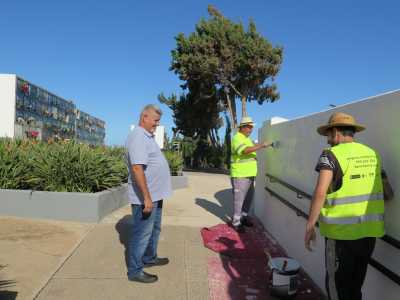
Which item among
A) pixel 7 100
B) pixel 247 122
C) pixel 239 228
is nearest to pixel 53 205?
pixel 239 228

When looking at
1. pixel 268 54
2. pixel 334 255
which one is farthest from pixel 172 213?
pixel 268 54

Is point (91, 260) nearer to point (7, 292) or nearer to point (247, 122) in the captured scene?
point (7, 292)

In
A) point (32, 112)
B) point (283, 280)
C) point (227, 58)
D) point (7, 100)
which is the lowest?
point (283, 280)

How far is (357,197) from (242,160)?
3808 millimetres

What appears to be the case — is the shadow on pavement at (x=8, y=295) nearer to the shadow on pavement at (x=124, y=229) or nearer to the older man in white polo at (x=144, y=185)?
the older man in white polo at (x=144, y=185)

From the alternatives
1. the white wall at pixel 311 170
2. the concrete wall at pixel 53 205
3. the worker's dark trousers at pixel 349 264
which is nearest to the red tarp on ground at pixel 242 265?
the white wall at pixel 311 170

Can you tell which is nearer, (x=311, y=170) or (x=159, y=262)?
(x=311, y=170)

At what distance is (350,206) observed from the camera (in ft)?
9.27

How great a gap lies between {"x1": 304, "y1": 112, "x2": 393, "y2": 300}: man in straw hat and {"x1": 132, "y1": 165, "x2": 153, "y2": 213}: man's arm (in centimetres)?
175

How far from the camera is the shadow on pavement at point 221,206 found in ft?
26.5

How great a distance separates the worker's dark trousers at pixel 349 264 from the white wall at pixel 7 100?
16.1 metres

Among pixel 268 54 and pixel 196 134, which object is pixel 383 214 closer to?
pixel 268 54

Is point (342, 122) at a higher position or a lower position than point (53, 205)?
higher

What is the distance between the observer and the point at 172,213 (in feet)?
26.5
